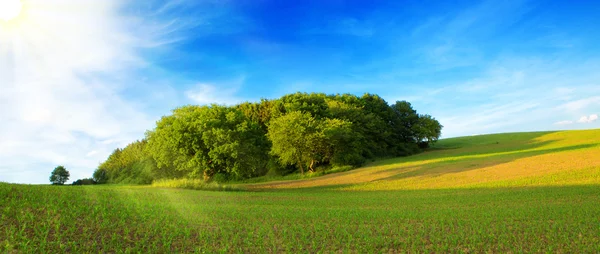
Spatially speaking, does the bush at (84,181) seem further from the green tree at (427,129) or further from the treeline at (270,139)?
the green tree at (427,129)

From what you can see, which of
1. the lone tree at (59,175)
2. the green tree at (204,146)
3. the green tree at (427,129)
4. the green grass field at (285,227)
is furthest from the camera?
the green tree at (427,129)

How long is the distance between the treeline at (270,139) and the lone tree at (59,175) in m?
9.20

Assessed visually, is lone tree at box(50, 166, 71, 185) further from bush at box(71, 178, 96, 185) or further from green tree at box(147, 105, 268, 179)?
green tree at box(147, 105, 268, 179)

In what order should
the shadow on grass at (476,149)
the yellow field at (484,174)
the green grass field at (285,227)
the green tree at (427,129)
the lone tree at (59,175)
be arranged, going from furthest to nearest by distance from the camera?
the green tree at (427,129)
the lone tree at (59,175)
the shadow on grass at (476,149)
the yellow field at (484,174)
the green grass field at (285,227)

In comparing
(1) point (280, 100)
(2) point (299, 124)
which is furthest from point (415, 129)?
(2) point (299, 124)

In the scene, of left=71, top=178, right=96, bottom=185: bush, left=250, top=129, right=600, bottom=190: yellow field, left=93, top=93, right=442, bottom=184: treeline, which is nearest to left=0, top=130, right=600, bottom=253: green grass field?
left=250, top=129, right=600, bottom=190: yellow field

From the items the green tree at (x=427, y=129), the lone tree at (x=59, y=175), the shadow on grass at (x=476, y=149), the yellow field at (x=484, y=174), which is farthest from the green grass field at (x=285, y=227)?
the lone tree at (x=59, y=175)

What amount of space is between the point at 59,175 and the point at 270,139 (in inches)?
1871

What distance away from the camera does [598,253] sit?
1024cm

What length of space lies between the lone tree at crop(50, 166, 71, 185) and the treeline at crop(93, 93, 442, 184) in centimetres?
920

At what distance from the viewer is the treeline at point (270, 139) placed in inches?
1687

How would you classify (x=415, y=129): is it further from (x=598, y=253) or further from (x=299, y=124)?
(x=598, y=253)

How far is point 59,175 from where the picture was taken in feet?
234

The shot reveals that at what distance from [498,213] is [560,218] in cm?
256
